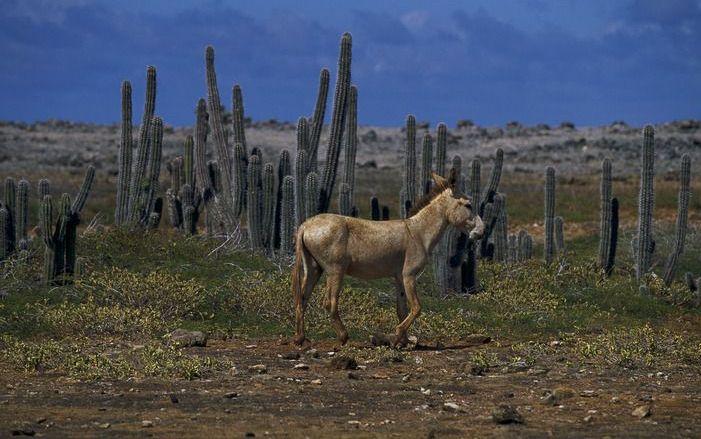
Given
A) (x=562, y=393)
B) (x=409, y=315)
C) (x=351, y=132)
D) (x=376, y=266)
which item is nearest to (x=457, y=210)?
(x=376, y=266)

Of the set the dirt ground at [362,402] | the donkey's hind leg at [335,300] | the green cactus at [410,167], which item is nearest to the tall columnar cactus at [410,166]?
the green cactus at [410,167]

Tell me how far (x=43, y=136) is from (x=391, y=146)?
18732mm

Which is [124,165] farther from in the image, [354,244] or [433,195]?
[354,244]

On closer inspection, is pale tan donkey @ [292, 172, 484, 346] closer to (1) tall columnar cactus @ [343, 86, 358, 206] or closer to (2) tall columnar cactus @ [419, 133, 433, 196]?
(2) tall columnar cactus @ [419, 133, 433, 196]

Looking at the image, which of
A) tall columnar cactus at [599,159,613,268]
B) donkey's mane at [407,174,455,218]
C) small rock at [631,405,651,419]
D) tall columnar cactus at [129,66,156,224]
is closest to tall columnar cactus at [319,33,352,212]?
tall columnar cactus at [129,66,156,224]

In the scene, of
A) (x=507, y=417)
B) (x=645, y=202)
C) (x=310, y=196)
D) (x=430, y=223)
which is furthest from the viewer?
(x=645, y=202)

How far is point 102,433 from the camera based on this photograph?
388 inches

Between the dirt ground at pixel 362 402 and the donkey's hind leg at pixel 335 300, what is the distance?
1.93 ft

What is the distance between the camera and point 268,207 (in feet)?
72.5

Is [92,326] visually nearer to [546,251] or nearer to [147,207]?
[147,207]

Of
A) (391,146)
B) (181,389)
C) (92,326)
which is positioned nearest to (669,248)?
(92,326)

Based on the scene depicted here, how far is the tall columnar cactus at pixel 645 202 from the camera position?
879 inches

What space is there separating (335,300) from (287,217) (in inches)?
266

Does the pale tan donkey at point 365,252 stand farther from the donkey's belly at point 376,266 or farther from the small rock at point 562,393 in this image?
the small rock at point 562,393
